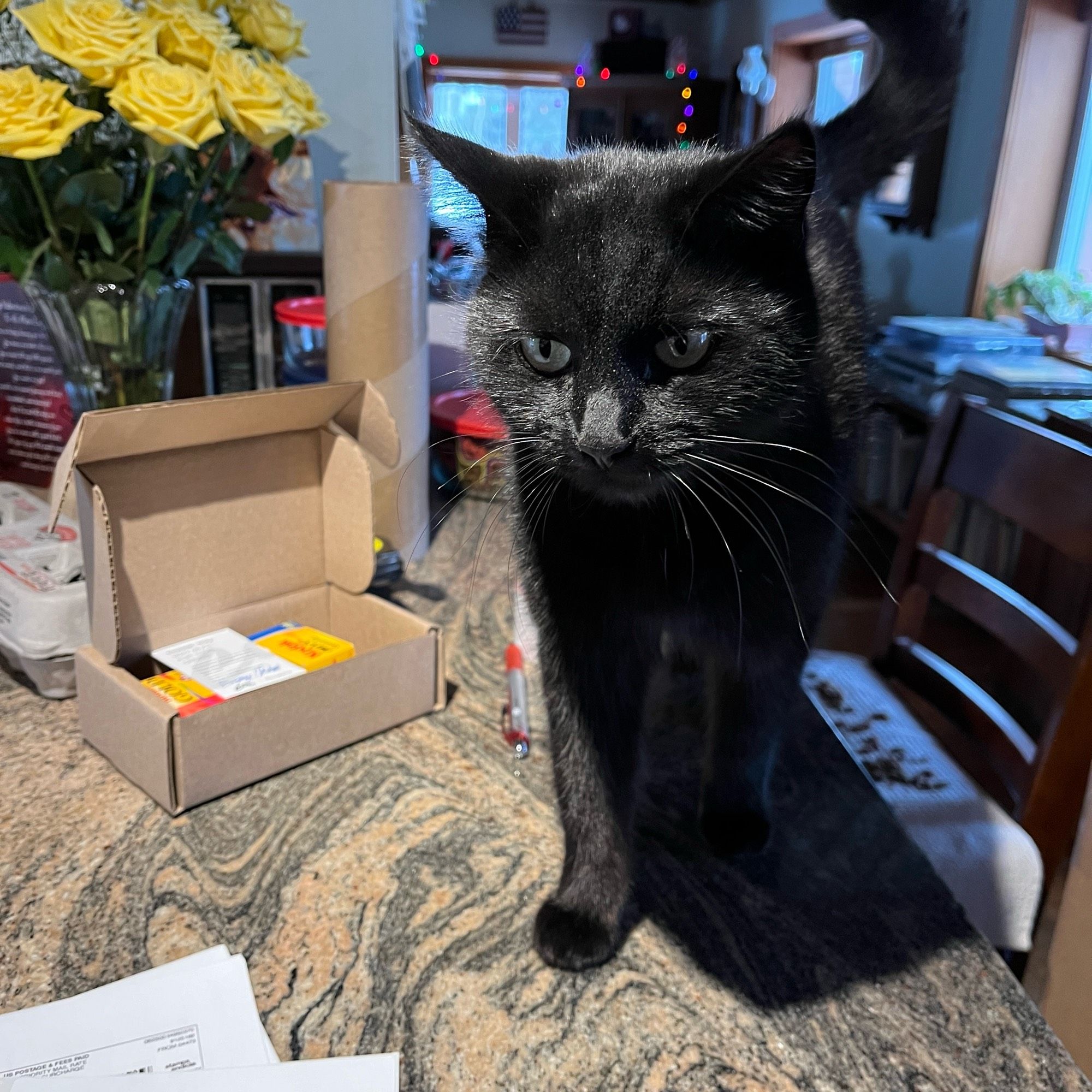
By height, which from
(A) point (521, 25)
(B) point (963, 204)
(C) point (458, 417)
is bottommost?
(C) point (458, 417)

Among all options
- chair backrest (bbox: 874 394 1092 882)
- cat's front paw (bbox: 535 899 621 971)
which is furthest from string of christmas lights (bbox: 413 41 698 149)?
cat's front paw (bbox: 535 899 621 971)

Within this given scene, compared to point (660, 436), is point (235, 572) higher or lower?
lower

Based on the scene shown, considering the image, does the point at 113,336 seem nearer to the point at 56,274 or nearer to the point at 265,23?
the point at 56,274

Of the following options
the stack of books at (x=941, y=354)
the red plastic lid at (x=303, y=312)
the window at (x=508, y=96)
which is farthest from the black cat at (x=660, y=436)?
the window at (x=508, y=96)

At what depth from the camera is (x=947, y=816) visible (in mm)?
1066

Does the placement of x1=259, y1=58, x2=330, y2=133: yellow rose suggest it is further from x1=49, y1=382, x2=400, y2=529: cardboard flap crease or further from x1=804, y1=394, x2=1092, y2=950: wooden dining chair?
x1=804, y1=394, x2=1092, y2=950: wooden dining chair

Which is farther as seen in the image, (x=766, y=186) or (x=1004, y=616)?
(x=1004, y=616)

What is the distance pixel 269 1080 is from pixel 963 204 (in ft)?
8.83

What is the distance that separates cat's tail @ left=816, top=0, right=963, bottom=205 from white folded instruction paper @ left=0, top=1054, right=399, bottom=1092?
0.87m

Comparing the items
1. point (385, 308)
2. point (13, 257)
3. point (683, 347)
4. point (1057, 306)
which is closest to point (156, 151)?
point (13, 257)

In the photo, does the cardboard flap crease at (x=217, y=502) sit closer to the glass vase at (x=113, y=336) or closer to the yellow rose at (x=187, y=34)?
the glass vase at (x=113, y=336)

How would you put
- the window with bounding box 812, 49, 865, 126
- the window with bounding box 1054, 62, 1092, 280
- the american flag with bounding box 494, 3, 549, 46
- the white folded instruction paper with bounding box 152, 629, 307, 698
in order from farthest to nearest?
the american flag with bounding box 494, 3, 549, 46 < the window with bounding box 812, 49, 865, 126 < the window with bounding box 1054, 62, 1092, 280 < the white folded instruction paper with bounding box 152, 629, 307, 698

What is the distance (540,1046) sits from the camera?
58 centimetres

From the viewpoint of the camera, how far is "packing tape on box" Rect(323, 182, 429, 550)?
41.4 inches
